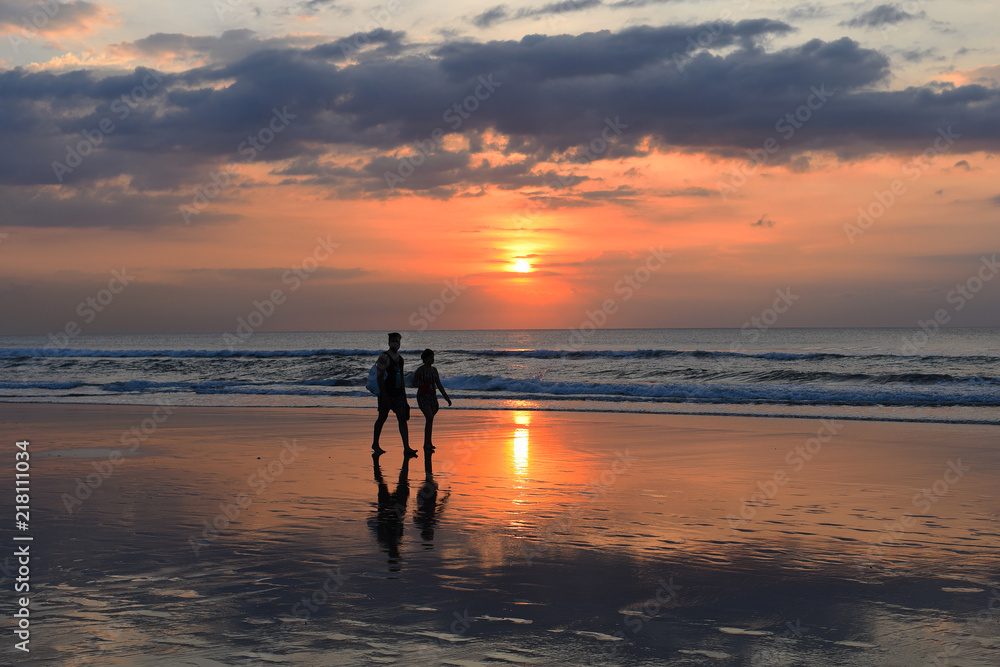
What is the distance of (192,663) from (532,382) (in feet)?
95.5

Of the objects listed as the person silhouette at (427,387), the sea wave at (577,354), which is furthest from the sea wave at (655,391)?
the sea wave at (577,354)

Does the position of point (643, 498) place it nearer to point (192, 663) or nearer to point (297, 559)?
point (297, 559)

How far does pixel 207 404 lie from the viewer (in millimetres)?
26500

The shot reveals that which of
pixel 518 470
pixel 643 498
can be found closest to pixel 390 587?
pixel 643 498
